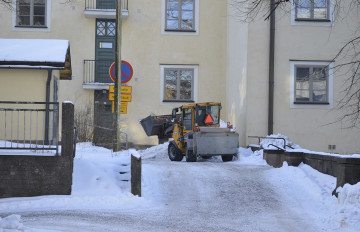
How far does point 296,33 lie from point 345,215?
13.8m

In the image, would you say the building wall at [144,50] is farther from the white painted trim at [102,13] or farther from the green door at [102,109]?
the white painted trim at [102,13]

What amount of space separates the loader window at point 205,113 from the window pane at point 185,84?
7.44 meters

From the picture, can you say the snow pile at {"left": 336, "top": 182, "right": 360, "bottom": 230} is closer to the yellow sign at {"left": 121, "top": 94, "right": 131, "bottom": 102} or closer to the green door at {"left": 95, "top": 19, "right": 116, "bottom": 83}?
the yellow sign at {"left": 121, "top": 94, "right": 131, "bottom": 102}

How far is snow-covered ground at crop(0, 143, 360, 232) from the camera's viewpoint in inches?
364

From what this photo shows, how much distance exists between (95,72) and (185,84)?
4.35 m

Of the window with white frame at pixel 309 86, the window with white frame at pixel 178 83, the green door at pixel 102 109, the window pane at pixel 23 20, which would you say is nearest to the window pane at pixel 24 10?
the window pane at pixel 23 20

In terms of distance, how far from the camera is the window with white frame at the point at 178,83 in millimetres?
27188

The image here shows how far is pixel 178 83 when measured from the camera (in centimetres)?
2717

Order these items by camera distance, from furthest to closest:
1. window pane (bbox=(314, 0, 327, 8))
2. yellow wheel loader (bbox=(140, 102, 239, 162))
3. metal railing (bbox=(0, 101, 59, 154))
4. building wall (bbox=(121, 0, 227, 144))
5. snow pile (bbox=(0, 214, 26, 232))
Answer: building wall (bbox=(121, 0, 227, 144)) < window pane (bbox=(314, 0, 327, 8)) < yellow wheel loader (bbox=(140, 102, 239, 162)) < metal railing (bbox=(0, 101, 59, 154)) < snow pile (bbox=(0, 214, 26, 232))

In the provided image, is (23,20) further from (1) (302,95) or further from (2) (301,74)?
(1) (302,95)

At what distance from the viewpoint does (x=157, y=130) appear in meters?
22.3

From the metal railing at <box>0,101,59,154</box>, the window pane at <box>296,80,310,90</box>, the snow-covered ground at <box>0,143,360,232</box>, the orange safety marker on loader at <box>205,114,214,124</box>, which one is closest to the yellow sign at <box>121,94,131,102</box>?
the metal railing at <box>0,101,59,154</box>

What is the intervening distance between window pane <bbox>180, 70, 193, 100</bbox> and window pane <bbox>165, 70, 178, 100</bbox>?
323mm

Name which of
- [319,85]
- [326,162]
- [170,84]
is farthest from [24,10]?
[326,162]
